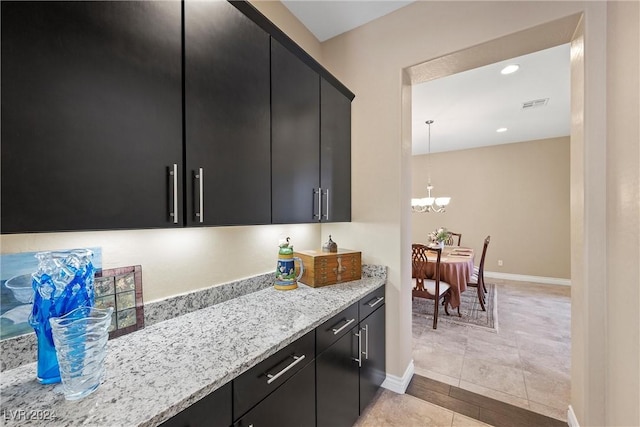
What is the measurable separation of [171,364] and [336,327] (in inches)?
31.6

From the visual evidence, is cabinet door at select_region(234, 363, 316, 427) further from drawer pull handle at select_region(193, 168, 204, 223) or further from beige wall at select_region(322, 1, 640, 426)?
A: beige wall at select_region(322, 1, 640, 426)

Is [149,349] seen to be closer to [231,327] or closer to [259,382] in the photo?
[231,327]

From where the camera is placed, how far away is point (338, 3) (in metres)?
1.91

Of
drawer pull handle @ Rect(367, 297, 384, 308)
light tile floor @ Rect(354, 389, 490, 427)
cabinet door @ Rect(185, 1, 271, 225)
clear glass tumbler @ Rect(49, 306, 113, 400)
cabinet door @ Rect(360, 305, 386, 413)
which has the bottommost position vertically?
light tile floor @ Rect(354, 389, 490, 427)

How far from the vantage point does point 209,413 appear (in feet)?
2.54

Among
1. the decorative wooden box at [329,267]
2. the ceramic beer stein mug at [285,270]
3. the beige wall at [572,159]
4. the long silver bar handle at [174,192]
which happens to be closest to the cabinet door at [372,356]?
the beige wall at [572,159]

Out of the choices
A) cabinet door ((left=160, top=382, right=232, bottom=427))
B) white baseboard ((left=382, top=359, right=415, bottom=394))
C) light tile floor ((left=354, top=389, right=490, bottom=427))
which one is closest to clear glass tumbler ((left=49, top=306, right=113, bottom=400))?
cabinet door ((left=160, top=382, right=232, bottom=427))

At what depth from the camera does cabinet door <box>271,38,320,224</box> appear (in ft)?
4.57

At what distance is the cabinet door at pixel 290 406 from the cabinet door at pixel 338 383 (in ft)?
0.21

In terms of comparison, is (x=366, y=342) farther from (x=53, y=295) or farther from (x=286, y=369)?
(x=53, y=295)

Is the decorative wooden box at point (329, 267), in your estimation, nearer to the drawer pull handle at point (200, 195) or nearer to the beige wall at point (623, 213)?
the drawer pull handle at point (200, 195)

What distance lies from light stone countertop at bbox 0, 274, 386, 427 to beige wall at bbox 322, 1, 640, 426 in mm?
876

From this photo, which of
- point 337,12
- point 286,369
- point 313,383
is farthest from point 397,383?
point 337,12

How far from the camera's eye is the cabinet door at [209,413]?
703 millimetres
